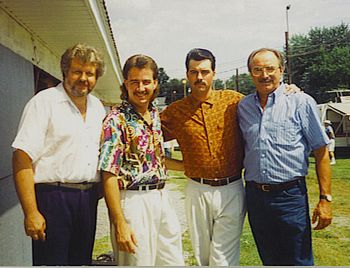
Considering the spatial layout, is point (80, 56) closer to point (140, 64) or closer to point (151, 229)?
point (140, 64)

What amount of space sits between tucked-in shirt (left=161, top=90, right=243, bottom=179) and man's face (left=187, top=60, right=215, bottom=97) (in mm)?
84

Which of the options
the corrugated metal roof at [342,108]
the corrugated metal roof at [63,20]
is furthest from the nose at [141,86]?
the corrugated metal roof at [342,108]

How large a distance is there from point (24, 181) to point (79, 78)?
54 centimetres

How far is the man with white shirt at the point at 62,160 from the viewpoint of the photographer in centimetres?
187

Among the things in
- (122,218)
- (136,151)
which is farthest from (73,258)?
(136,151)

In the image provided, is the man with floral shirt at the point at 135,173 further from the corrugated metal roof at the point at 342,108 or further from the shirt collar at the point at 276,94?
the corrugated metal roof at the point at 342,108

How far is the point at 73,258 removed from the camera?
2115 millimetres

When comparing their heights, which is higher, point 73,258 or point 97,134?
point 97,134

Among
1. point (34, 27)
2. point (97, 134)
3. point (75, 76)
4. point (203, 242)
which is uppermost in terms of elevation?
point (34, 27)

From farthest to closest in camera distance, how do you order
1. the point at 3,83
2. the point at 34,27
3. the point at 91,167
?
the point at 34,27 < the point at 3,83 < the point at 91,167

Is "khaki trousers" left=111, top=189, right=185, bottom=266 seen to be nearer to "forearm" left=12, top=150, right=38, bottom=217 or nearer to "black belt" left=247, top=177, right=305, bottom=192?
"forearm" left=12, top=150, right=38, bottom=217

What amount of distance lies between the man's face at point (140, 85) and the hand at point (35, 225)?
71 centimetres

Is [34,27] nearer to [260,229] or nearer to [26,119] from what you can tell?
[26,119]

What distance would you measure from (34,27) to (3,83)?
1.05m
